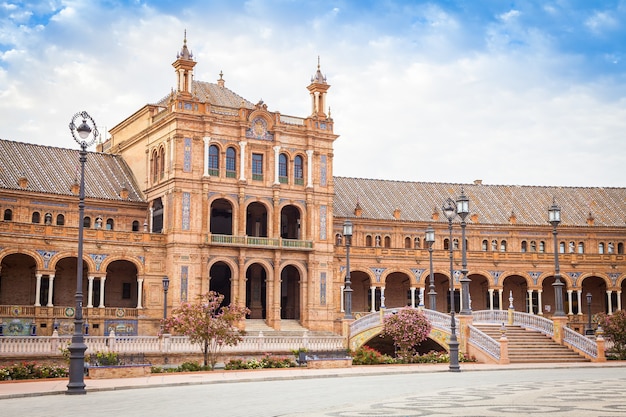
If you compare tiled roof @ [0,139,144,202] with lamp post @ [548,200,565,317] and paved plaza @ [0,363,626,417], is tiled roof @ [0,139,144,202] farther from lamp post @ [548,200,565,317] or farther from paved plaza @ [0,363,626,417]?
lamp post @ [548,200,565,317]

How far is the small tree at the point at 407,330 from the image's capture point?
42.2 metres

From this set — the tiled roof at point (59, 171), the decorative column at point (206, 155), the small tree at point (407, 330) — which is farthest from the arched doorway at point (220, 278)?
the small tree at point (407, 330)

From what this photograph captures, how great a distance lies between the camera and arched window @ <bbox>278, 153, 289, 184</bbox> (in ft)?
201

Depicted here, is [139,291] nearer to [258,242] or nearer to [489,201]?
[258,242]

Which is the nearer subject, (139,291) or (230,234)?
(139,291)

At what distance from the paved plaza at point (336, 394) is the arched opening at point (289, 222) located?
95.8 feet

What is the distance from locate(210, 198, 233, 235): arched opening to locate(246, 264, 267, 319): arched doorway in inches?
151

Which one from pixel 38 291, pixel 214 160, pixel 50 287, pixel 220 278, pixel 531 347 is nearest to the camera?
pixel 531 347

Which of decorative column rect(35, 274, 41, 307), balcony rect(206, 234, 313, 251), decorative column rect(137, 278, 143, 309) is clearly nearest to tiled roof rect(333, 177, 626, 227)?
balcony rect(206, 234, 313, 251)

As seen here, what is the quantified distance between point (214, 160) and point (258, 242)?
6.45 meters

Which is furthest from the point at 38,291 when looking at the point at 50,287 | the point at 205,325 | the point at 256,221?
the point at 205,325

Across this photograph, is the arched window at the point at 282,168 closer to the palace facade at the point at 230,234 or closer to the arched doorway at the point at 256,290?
the palace facade at the point at 230,234

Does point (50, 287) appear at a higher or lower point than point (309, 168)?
lower

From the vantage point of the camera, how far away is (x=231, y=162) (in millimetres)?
59531
